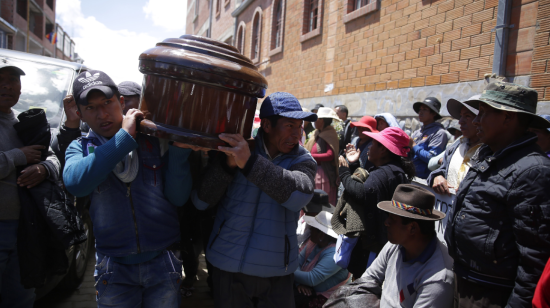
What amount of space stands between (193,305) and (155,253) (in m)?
→ 1.93

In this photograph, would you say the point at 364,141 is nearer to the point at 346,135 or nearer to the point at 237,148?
the point at 346,135

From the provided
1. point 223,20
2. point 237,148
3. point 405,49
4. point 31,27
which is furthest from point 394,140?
point 31,27

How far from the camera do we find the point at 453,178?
3.01 meters

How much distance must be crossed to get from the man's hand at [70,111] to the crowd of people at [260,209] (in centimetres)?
1

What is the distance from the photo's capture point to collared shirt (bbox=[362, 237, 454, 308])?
2020 millimetres

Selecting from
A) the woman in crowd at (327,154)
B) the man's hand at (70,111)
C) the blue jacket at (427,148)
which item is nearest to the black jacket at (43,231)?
the man's hand at (70,111)

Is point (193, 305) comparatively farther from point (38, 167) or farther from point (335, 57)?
point (335, 57)

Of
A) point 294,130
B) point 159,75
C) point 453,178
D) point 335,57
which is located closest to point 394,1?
point 335,57

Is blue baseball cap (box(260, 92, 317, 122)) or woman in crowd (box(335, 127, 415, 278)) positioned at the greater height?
blue baseball cap (box(260, 92, 317, 122))

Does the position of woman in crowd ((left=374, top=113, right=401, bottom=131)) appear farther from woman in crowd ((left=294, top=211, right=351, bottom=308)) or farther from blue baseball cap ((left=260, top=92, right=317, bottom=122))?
blue baseball cap ((left=260, top=92, right=317, bottom=122))

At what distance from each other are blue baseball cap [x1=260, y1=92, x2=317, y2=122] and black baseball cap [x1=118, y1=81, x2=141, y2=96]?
1733mm

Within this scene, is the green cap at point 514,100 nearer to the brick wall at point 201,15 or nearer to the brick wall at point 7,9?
the brick wall at point 201,15

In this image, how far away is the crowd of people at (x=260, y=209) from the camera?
167 cm

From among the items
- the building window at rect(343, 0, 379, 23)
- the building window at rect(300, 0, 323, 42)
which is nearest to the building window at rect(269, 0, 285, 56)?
the building window at rect(300, 0, 323, 42)
